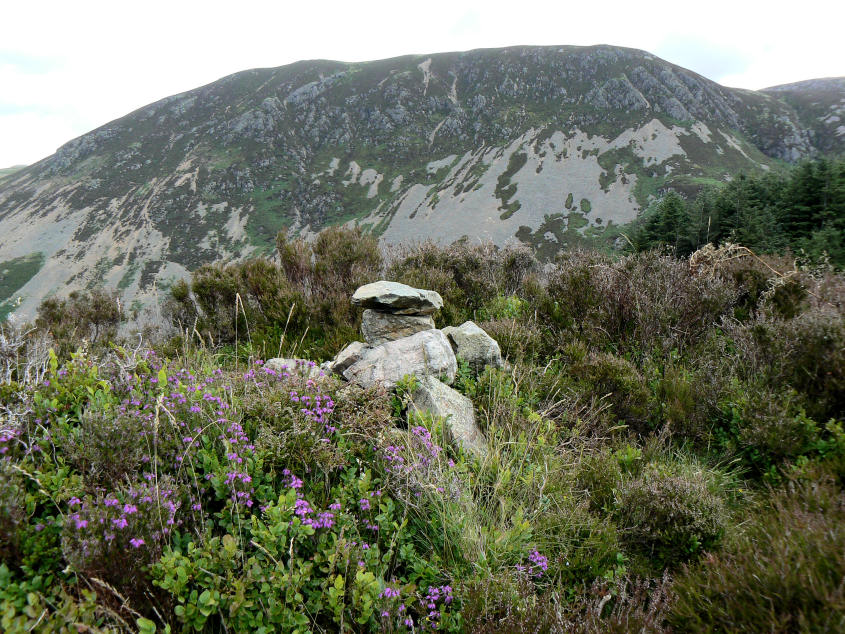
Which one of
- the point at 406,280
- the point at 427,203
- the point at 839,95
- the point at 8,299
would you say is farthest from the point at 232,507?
the point at 839,95

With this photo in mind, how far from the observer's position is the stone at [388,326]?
5785mm

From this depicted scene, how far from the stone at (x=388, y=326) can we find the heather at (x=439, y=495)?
50.5 inches

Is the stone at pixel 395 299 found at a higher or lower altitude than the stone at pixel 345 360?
higher

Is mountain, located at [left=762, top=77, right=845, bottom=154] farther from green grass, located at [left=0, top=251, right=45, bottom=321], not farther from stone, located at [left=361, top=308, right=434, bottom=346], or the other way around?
green grass, located at [left=0, top=251, right=45, bottom=321]

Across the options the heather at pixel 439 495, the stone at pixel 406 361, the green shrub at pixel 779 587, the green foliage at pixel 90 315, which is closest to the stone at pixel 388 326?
the stone at pixel 406 361

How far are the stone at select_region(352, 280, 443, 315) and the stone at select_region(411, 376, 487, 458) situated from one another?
1803mm

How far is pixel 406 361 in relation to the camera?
4.55 meters

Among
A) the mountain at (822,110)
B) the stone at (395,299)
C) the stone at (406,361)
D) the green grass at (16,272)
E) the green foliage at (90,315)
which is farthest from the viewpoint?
the mountain at (822,110)

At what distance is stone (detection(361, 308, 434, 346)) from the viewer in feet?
19.0

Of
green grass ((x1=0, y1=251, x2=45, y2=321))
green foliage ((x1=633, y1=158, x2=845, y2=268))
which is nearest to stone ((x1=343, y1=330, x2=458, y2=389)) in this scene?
green foliage ((x1=633, y1=158, x2=845, y2=268))

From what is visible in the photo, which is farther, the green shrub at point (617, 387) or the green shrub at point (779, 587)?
the green shrub at point (617, 387)

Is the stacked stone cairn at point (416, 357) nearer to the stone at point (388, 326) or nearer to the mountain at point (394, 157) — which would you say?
the stone at point (388, 326)

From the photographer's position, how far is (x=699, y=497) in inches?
110

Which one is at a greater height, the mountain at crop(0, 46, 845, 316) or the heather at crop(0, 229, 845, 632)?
the mountain at crop(0, 46, 845, 316)
